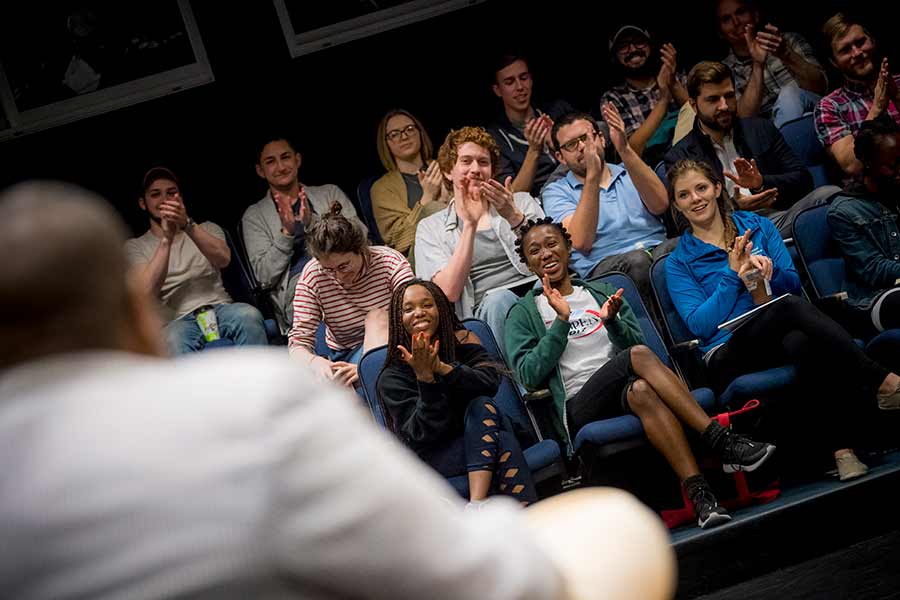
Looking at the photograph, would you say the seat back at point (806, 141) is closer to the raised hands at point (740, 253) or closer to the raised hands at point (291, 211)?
the raised hands at point (740, 253)

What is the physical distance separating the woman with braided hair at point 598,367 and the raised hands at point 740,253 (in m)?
0.45

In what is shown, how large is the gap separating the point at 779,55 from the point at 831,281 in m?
1.44

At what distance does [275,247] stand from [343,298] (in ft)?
2.23

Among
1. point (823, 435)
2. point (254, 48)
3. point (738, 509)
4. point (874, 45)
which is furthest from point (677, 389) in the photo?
point (254, 48)

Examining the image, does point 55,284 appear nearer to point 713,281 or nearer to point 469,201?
point 713,281

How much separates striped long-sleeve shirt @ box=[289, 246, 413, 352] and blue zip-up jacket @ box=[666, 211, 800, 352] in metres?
1.07

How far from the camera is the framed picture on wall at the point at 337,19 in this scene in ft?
16.5

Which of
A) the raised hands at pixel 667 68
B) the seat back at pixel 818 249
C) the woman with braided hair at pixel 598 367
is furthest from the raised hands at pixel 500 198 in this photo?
the raised hands at pixel 667 68

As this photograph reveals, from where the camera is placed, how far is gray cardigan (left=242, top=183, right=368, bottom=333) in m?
4.46

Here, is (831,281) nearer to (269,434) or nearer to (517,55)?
(517,55)

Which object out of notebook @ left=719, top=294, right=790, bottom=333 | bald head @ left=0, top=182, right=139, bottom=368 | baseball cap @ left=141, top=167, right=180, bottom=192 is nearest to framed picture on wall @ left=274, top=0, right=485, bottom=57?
baseball cap @ left=141, top=167, right=180, bottom=192

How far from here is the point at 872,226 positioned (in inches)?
156

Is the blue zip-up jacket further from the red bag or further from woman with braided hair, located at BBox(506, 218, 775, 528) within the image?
the red bag

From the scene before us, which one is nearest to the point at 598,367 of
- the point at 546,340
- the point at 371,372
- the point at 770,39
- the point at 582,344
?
the point at 582,344
